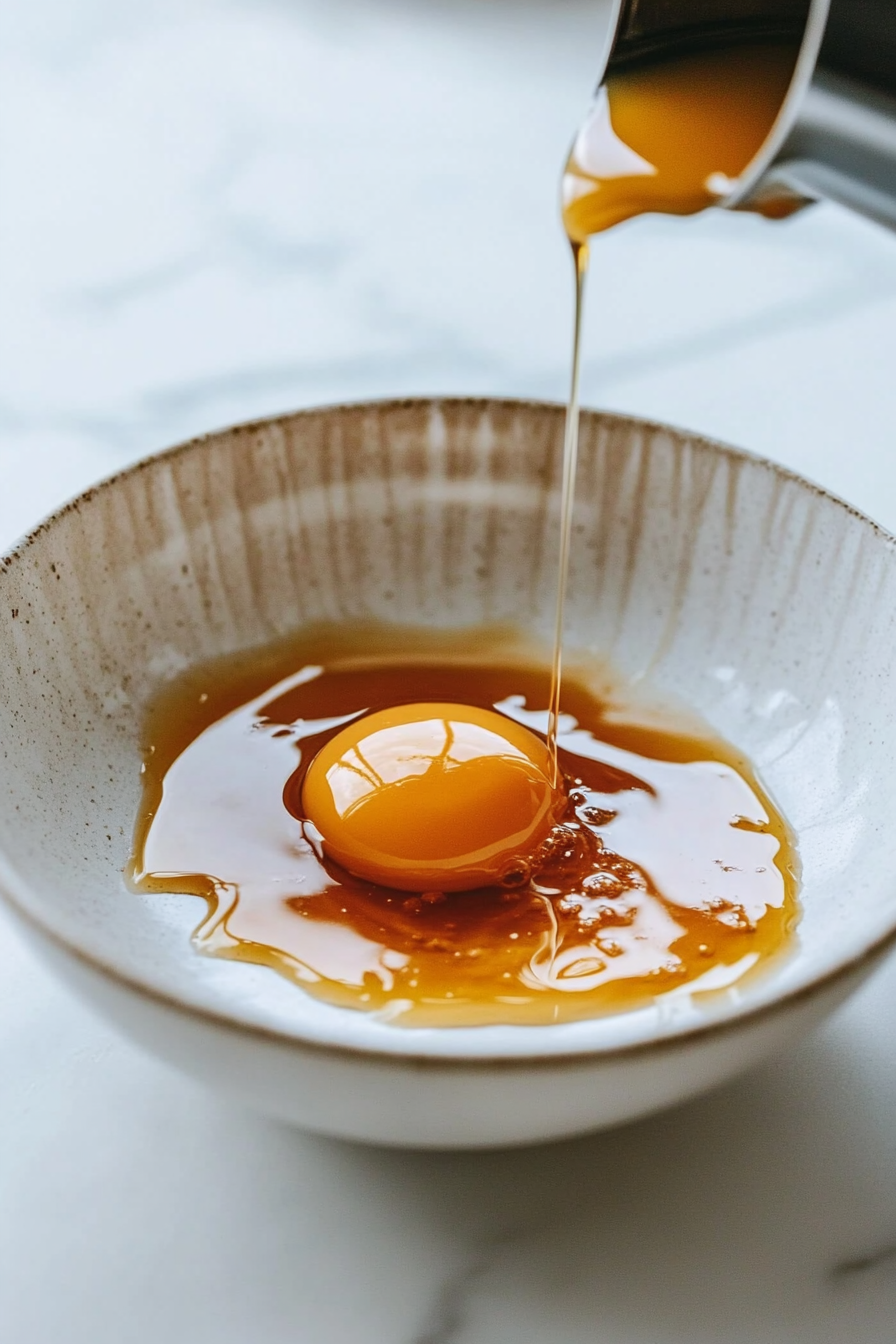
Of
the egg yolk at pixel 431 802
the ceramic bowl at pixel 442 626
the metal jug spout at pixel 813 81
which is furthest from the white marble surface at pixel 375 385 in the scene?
the metal jug spout at pixel 813 81

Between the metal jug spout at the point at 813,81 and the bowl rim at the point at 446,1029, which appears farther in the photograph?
the metal jug spout at the point at 813,81

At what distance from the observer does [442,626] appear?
1800 mm

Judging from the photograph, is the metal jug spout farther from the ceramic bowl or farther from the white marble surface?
the white marble surface

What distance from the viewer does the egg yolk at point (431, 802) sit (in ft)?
4.72

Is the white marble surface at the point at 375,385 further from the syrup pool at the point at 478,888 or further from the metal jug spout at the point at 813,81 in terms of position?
the metal jug spout at the point at 813,81

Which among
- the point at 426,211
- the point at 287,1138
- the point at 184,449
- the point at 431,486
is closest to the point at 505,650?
the point at 431,486

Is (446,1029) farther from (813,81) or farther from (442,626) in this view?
(813,81)

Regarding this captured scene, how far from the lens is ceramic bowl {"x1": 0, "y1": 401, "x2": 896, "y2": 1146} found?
939 mm

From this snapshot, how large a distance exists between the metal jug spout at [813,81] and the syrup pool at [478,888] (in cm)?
60

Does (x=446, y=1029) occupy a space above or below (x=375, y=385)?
below

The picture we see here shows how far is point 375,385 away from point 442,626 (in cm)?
69

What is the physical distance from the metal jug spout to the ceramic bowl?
36 cm

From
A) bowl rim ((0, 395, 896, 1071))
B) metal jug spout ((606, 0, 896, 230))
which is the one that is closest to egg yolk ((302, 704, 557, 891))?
bowl rim ((0, 395, 896, 1071))

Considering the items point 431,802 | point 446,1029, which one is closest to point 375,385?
point 431,802
